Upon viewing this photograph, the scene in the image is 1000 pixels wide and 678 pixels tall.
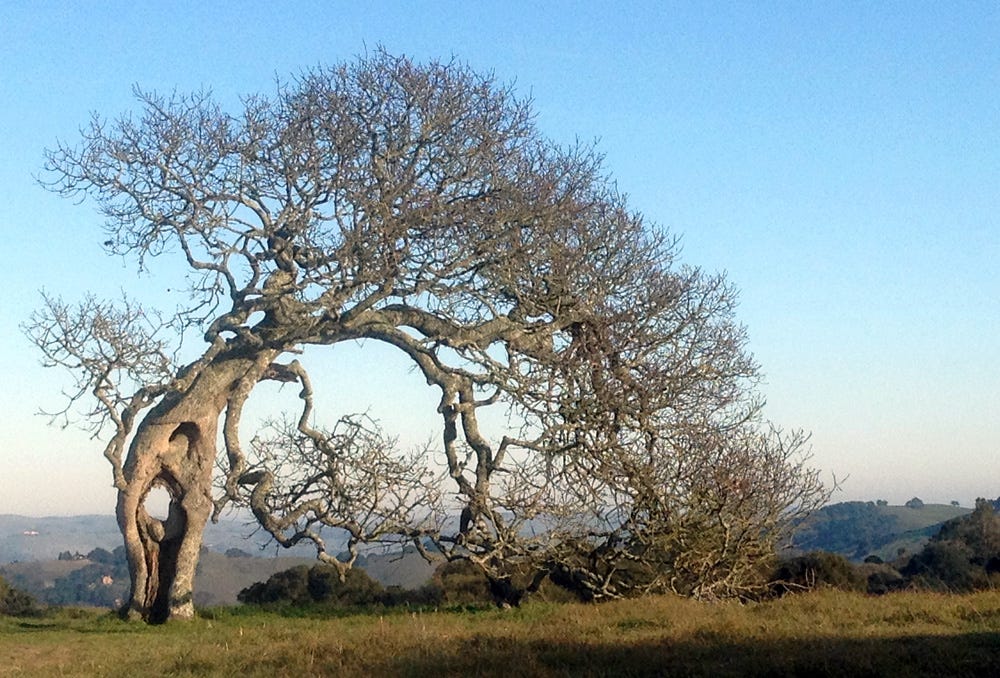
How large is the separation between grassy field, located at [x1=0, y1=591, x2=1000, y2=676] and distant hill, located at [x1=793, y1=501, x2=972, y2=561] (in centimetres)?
4459

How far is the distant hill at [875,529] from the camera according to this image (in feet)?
207

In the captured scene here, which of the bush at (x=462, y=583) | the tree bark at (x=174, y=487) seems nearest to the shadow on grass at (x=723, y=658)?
the tree bark at (x=174, y=487)

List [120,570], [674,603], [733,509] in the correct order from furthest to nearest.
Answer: [120,570], [733,509], [674,603]

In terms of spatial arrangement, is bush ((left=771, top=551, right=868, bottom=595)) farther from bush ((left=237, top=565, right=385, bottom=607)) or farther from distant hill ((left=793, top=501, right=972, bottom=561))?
distant hill ((left=793, top=501, right=972, bottom=561))

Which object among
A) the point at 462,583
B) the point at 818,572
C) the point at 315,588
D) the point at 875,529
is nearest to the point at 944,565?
the point at 818,572

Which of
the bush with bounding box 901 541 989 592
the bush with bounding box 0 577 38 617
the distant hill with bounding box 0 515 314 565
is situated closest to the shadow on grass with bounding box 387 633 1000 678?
the bush with bounding box 0 577 38 617

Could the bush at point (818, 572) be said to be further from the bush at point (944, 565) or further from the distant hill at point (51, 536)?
the distant hill at point (51, 536)

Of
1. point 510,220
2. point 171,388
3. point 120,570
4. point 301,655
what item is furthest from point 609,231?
point 120,570

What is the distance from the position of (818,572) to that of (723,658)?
12866mm

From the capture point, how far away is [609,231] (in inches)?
782

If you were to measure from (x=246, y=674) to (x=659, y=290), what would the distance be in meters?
11.3

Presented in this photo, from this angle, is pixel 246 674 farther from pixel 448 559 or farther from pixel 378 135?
pixel 378 135

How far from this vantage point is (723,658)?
11.4 meters

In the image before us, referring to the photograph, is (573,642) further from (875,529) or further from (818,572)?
(875,529)
